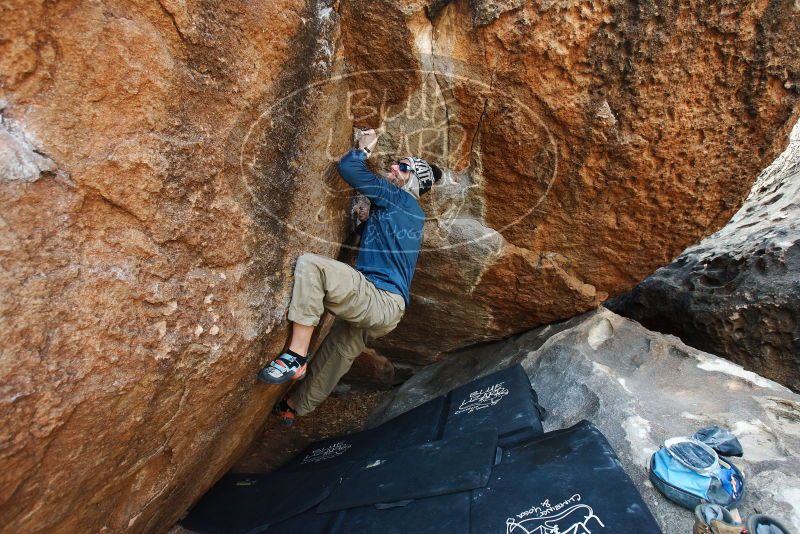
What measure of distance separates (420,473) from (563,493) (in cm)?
69

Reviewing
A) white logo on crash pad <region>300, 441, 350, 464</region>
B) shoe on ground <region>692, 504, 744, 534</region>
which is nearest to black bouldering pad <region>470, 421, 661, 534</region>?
shoe on ground <region>692, 504, 744, 534</region>

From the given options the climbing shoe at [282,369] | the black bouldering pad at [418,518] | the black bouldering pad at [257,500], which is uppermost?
the climbing shoe at [282,369]

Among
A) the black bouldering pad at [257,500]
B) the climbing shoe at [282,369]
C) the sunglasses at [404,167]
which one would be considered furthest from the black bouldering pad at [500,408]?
the sunglasses at [404,167]

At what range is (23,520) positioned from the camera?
178cm

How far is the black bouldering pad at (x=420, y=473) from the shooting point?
2355 mm

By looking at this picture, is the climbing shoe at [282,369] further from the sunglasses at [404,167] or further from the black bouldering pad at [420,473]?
the sunglasses at [404,167]

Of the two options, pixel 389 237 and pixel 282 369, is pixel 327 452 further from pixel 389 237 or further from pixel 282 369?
pixel 389 237

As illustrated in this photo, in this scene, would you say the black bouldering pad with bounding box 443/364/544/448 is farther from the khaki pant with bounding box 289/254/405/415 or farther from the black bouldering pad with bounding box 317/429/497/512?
the khaki pant with bounding box 289/254/405/415

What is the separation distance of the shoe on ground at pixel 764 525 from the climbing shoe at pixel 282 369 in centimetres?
192

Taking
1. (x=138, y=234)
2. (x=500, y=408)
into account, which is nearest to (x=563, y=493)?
(x=500, y=408)

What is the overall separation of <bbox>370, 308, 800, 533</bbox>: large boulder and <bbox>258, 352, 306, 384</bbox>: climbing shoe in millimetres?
1304

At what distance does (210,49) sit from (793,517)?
271 cm

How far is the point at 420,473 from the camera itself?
8.25ft

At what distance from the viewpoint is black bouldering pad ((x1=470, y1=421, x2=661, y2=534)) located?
1940 millimetres
